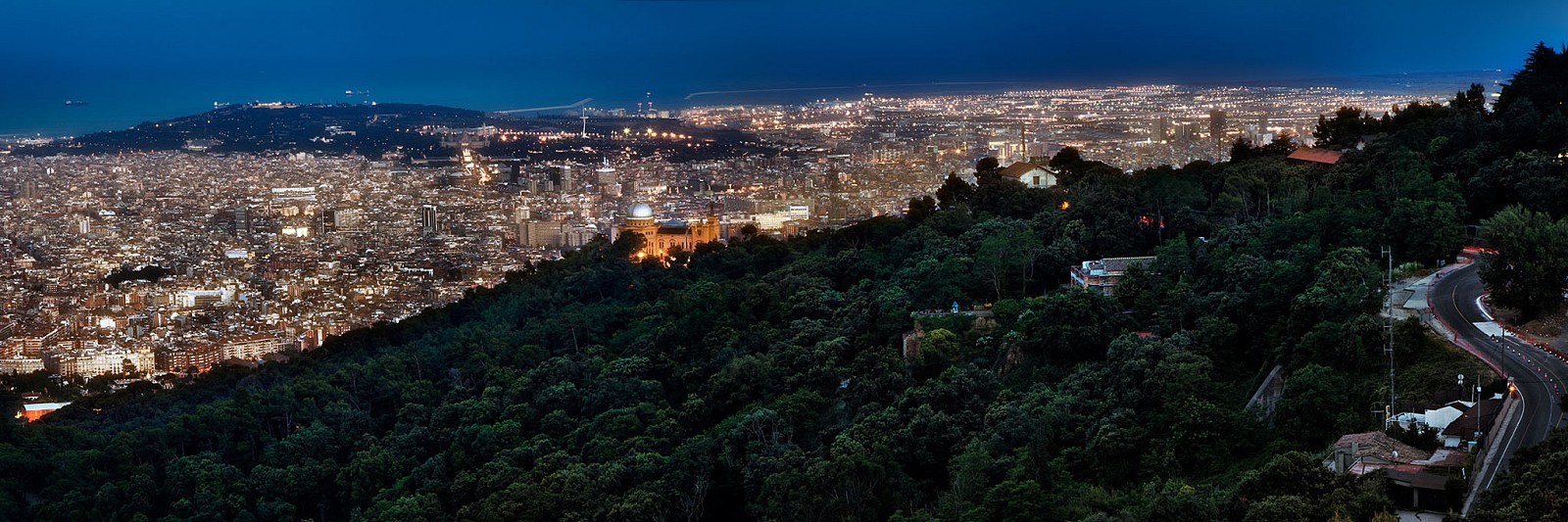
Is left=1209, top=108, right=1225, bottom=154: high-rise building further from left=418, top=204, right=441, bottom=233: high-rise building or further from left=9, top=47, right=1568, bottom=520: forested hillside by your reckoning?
left=418, top=204, right=441, bottom=233: high-rise building

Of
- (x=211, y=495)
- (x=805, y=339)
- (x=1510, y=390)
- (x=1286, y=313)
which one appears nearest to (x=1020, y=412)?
(x=1286, y=313)

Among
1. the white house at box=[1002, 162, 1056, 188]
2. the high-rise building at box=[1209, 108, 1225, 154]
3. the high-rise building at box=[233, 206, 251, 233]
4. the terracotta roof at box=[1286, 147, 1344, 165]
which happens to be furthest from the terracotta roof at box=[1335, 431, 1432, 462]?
the high-rise building at box=[233, 206, 251, 233]

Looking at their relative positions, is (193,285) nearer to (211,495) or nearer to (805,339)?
(211,495)

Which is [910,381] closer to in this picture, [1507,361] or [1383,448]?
[1507,361]

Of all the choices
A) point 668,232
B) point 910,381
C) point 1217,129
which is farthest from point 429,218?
point 910,381

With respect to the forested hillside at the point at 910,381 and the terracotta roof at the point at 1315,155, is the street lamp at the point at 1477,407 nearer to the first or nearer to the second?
the forested hillside at the point at 910,381

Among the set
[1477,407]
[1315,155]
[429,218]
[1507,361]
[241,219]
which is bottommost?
[429,218]
